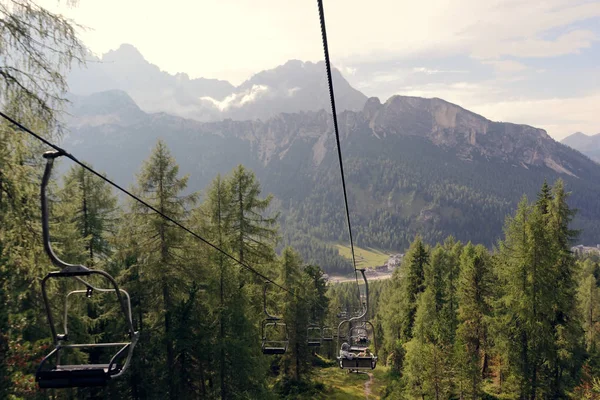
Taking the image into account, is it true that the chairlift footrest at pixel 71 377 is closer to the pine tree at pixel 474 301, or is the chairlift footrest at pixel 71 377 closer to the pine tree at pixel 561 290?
the pine tree at pixel 561 290

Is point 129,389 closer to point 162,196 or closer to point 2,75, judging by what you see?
point 162,196

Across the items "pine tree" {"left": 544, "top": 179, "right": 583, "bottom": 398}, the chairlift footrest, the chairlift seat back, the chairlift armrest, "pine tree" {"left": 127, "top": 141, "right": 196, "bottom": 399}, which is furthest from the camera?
"pine tree" {"left": 544, "top": 179, "right": 583, "bottom": 398}

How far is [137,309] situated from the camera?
19609 millimetres

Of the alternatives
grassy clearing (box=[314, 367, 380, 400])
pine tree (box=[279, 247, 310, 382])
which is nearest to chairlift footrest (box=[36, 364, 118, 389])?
pine tree (box=[279, 247, 310, 382])

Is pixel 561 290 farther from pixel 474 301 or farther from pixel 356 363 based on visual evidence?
pixel 356 363

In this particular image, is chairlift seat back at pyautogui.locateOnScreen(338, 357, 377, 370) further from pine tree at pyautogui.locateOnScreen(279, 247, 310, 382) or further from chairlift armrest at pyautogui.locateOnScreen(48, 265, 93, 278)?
pine tree at pyautogui.locateOnScreen(279, 247, 310, 382)

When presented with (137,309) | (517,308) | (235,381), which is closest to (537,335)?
(517,308)

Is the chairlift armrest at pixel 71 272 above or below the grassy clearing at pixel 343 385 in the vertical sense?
above

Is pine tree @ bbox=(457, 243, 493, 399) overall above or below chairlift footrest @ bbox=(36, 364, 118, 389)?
below

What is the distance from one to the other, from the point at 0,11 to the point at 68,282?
483 inches

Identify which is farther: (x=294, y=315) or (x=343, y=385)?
(x=343, y=385)

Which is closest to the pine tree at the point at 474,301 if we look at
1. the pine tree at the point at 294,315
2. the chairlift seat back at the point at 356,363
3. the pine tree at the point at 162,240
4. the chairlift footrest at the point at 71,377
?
the pine tree at the point at 294,315

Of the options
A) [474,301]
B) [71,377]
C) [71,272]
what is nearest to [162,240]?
[71,377]

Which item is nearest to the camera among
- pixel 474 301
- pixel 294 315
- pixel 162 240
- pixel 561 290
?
pixel 162 240
